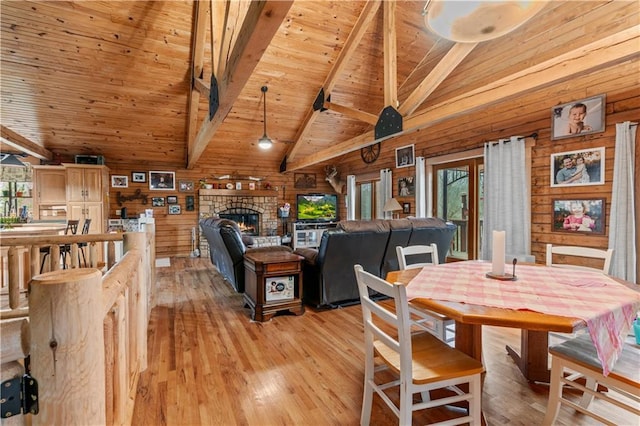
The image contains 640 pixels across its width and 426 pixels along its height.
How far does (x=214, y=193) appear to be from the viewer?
7852mm

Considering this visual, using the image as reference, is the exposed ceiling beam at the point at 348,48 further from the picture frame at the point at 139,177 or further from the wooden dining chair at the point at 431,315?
the picture frame at the point at 139,177

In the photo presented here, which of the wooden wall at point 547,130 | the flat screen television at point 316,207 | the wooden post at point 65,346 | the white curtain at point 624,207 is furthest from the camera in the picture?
the flat screen television at point 316,207

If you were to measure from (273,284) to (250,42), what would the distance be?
2297mm

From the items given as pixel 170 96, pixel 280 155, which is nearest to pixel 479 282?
pixel 170 96

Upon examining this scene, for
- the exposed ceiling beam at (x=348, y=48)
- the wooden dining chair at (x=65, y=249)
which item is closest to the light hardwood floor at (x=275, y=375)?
the wooden dining chair at (x=65, y=249)

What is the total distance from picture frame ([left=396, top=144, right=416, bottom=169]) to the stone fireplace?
11.9 feet

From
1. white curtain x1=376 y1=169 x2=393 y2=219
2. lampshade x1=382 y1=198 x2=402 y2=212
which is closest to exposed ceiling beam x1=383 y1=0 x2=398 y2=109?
lampshade x1=382 y1=198 x2=402 y2=212

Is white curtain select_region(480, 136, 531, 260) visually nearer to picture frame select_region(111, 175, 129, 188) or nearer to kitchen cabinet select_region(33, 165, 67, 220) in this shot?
picture frame select_region(111, 175, 129, 188)

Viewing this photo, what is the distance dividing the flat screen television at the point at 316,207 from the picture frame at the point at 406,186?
2.84 meters

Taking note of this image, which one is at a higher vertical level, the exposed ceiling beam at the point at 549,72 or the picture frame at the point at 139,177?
the exposed ceiling beam at the point at 549,72

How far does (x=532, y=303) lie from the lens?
136 centimetres

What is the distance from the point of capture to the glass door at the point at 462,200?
5117 millimetres

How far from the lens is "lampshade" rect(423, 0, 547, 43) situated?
148 centimetres

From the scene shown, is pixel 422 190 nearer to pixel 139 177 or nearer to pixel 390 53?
pixel 390 53
